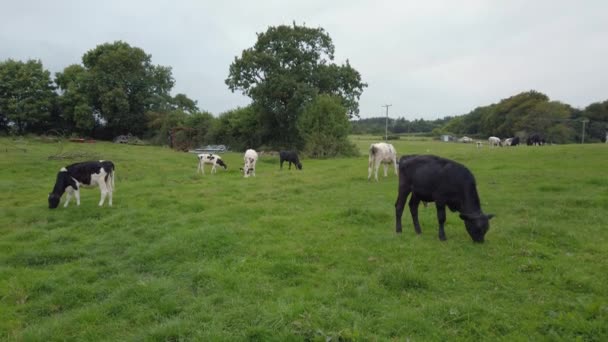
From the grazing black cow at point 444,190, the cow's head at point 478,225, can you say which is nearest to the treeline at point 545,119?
the grazing black cow at point 444,190

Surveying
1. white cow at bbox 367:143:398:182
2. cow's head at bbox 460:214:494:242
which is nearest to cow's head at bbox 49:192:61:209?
white cow at bbox 367:143:398:182

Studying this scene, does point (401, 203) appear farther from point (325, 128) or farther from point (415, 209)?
point (325, 128)

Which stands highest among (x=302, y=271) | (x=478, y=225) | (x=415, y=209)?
(x=415, y=209)

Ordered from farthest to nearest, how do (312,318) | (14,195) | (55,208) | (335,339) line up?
(14,195) → (55,208) → (312,318) → (335,339)

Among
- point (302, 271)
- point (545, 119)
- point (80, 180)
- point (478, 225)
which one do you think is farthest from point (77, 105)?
point (545, 119)

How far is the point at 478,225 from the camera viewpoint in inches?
329

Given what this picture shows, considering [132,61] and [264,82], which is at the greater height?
[132,61]

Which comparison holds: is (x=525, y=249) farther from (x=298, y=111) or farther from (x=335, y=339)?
(x=298, y=111)

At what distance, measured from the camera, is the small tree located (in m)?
37.9

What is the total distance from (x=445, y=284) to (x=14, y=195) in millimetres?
17511

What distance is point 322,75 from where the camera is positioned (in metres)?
44.7

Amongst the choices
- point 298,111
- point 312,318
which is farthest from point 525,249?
point 298,111

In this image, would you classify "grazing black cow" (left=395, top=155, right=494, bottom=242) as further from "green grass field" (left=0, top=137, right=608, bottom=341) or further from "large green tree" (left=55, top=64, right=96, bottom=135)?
→ "large green tree" (left=55, top=64, right=96, bottom=135)

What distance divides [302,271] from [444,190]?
151 inches
